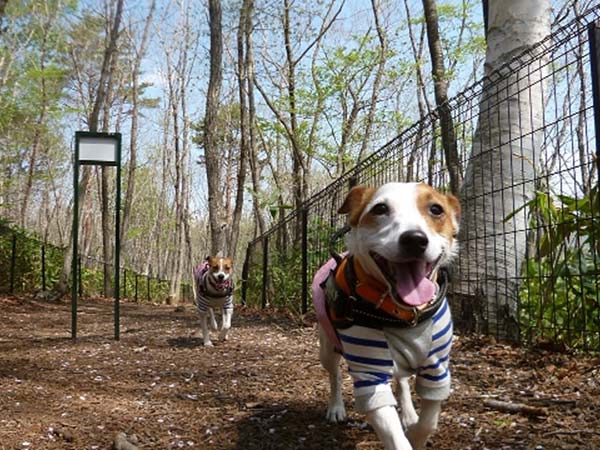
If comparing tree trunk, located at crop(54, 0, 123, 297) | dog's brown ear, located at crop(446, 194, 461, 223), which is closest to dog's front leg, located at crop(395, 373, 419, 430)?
dog's brown ear, located at crop(446, 194, 461, 223)

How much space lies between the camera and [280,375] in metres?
4.11

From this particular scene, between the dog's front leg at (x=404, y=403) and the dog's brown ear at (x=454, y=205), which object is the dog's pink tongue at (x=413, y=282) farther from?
the dog's front leg at (x=404, y=403)

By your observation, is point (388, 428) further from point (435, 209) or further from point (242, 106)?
point (242, 106)

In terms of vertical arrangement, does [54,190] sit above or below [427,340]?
above

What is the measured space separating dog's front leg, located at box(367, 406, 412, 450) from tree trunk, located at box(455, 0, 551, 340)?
100 inches

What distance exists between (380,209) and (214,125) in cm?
1054

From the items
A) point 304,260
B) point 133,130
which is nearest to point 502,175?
point 304,260

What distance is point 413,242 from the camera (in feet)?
5.89

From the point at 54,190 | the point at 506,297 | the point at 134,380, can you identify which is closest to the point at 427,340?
the point at 506,297

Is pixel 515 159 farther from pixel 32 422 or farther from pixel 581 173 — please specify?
pixel 32 422

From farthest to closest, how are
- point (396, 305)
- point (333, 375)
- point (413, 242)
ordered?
1. point (333, 375)
2. point (396, 305)
3. point (413, 242)

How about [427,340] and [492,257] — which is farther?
[492,257]

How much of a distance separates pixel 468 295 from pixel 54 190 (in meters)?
35.9

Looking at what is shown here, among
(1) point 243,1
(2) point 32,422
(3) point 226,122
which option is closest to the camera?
(2) point 32,422
